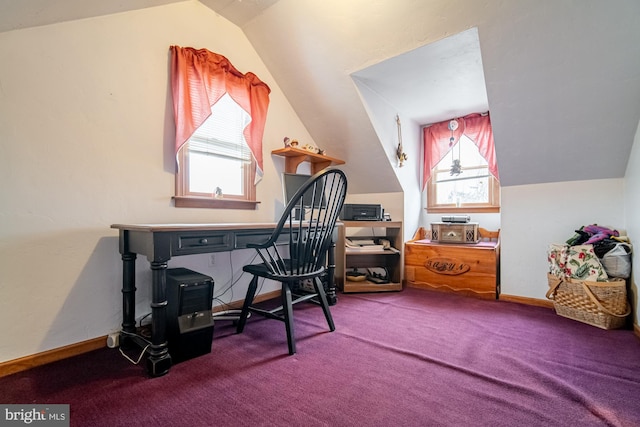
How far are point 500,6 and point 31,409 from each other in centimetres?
306

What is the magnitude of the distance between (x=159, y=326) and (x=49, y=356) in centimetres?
68

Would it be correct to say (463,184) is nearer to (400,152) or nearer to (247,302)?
(400,152)

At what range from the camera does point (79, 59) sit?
1.61 metres

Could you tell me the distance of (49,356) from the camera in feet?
4.95

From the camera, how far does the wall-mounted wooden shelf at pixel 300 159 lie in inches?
105

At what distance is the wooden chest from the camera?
3.00 meters

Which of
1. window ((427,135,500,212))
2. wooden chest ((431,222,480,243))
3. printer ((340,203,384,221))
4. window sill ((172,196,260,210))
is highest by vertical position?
window ((427,135,500,212))

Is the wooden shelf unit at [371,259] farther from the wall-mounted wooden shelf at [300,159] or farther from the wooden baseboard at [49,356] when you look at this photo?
the wooden baseboard at [49,356]

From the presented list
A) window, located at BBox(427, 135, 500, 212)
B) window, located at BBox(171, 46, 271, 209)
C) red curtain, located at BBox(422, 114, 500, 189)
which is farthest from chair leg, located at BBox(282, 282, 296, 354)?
window, located at BBox(427, 135, 500, 212)

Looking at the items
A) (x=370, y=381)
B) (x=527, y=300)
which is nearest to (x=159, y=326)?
(x=370, y=381)

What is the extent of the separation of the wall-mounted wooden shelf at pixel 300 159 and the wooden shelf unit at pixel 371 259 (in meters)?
0.68

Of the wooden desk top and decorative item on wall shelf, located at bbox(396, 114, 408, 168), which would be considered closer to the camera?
the wooden desk top

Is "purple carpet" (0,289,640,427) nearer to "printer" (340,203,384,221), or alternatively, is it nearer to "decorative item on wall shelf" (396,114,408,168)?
"printer" (340,203,384,221)

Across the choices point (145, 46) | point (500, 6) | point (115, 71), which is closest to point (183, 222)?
point (115, 71)
